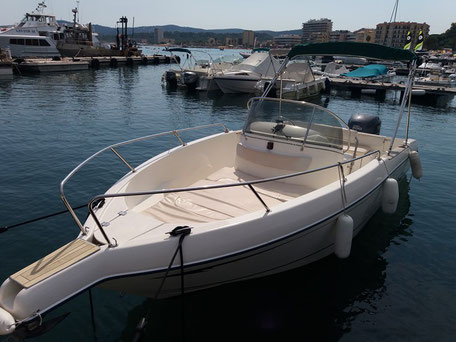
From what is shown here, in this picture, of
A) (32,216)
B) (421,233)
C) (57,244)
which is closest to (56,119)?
(32,216)

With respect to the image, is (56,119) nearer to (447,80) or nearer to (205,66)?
(205,66)

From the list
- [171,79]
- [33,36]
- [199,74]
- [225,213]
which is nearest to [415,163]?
[225,213]

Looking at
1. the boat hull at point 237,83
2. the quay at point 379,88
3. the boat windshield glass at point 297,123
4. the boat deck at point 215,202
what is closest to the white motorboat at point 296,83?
the boat hull at point 237,83

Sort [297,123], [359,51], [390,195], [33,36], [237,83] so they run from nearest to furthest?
[297,123]
[390,195]
[359,51]
[237,83]
[33,36]


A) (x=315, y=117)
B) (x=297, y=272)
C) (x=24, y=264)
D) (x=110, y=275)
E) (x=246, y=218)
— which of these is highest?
(x=315, y=117)

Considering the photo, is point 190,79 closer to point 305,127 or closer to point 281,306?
point 305,127

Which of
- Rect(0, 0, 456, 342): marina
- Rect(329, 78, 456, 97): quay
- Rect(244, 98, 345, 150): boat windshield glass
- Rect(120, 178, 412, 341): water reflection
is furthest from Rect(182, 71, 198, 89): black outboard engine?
Rect(120, 178, 412, 341): water reflection

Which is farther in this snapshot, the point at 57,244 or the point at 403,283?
the point at 57,244

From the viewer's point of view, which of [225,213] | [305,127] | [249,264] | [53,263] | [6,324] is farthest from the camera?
[305,127]

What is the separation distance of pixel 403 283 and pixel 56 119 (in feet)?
49.3

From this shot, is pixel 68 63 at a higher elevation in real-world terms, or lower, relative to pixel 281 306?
higher

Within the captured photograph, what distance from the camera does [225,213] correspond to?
4.95 metres

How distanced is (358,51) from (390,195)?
8.47ft

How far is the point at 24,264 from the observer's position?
18.1 feet
